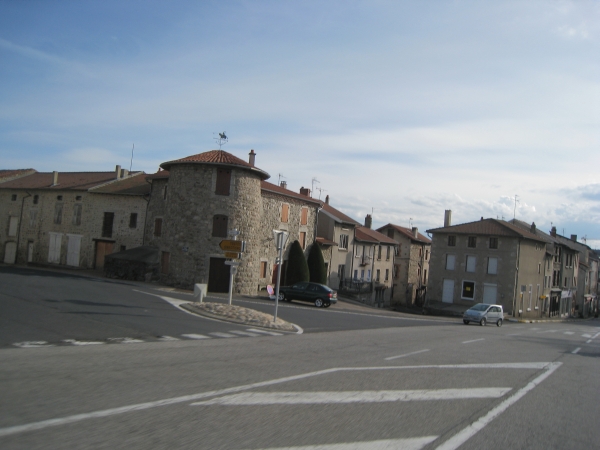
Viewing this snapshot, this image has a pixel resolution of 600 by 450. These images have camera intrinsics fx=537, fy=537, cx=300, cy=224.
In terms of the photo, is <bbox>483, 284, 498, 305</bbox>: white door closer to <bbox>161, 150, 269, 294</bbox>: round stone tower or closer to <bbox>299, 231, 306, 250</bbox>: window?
<bbox>299, 231, 306, 250</bbox>: window

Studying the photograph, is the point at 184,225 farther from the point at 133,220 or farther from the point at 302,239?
the point at 302,239

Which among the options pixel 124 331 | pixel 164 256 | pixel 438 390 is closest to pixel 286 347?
pixel 124 331

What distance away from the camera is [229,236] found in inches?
1307

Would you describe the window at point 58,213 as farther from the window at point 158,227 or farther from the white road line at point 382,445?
the white road line at point 382,445

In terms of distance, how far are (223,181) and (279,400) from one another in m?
27.6

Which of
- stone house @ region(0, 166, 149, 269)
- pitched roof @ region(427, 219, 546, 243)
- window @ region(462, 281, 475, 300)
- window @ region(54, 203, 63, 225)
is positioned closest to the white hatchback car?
window @ region(462, 281, 475, 300)

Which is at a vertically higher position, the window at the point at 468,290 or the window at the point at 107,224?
the window at the point at 107,224

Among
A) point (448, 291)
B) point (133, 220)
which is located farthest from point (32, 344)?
point (448, 291)

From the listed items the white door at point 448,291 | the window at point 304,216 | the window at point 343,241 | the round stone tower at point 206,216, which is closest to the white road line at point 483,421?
the round stone tower at point 206,216

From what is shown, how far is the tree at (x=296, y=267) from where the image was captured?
3981 centimetres

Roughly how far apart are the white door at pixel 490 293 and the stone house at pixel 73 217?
31559 millimetres

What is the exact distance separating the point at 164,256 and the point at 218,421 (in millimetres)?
30242

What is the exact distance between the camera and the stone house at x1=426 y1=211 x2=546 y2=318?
49.5 m

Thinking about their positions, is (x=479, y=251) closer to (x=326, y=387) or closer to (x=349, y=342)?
(x=349, y=342)
